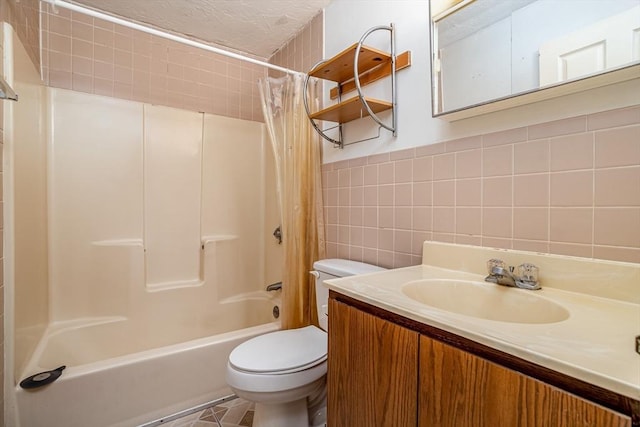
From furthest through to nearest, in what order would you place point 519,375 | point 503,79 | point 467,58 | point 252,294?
1. point 252,294
2. point 467,58
3. point 503,79
4. point 519,375

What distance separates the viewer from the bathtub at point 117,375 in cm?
119

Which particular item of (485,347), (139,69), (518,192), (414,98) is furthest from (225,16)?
(485,347)

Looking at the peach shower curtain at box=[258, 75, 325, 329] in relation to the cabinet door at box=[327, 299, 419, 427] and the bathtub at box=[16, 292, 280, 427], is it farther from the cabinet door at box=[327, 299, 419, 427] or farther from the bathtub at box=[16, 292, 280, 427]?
the cabinet door at box=[327, 299, 419, 427]

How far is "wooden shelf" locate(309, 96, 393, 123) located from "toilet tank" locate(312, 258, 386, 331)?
2.34 ft

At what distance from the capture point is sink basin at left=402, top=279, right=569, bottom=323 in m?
0.76

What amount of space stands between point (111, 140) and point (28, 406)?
4.64ft

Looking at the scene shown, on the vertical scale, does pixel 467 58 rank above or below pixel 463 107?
above

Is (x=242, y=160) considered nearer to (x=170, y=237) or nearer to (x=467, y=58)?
(x=170, y=237)

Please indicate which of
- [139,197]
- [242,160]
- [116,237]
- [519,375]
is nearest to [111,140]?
[139,197]

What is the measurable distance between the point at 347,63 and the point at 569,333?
133cm

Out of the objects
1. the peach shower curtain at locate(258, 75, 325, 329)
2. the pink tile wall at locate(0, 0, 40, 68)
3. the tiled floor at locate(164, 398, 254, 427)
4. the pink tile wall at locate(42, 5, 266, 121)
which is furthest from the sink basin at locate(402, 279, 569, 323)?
the pink tile wall at locate(42, 5, 266, 121)

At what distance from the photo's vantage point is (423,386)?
0.62 m

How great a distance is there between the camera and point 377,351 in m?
0.73

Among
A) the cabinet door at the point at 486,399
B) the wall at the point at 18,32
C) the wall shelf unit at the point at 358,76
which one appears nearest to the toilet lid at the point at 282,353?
the cabinet door at the point at 486,399
